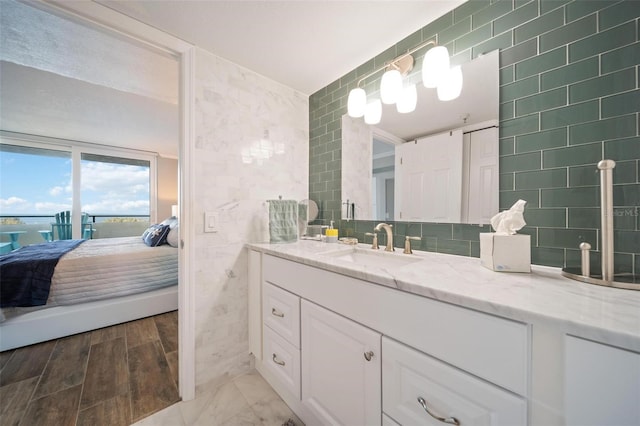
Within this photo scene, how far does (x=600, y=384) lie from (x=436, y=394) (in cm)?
37

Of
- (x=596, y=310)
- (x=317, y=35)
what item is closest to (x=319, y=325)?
(x=596, y=310)

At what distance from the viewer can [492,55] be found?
1.07 meters

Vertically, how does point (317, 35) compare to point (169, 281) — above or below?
above

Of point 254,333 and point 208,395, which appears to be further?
point 254,333

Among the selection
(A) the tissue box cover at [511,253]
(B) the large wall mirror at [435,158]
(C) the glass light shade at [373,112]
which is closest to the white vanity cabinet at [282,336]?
(B) the large wall mirror at [435,158]

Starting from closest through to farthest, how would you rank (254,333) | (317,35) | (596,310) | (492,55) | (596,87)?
(596,310) → (596,87) → (492,55) → (317,35) → (254,333)

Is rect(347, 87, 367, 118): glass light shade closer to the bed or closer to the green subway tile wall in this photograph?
the green subway tile wall

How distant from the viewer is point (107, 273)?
232 cm

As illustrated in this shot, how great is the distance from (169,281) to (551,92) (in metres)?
3.40

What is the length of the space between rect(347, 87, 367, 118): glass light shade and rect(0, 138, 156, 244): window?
4747mm

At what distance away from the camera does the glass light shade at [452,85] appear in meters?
1.17

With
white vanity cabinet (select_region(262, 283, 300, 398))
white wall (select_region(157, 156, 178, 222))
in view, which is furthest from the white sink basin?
white wall (select_region(157, 156, 178, 222))

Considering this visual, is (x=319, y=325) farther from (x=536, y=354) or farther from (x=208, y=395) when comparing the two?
(x=208, y=395)

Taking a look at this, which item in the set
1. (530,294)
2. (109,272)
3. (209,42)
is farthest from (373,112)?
(109,272)
